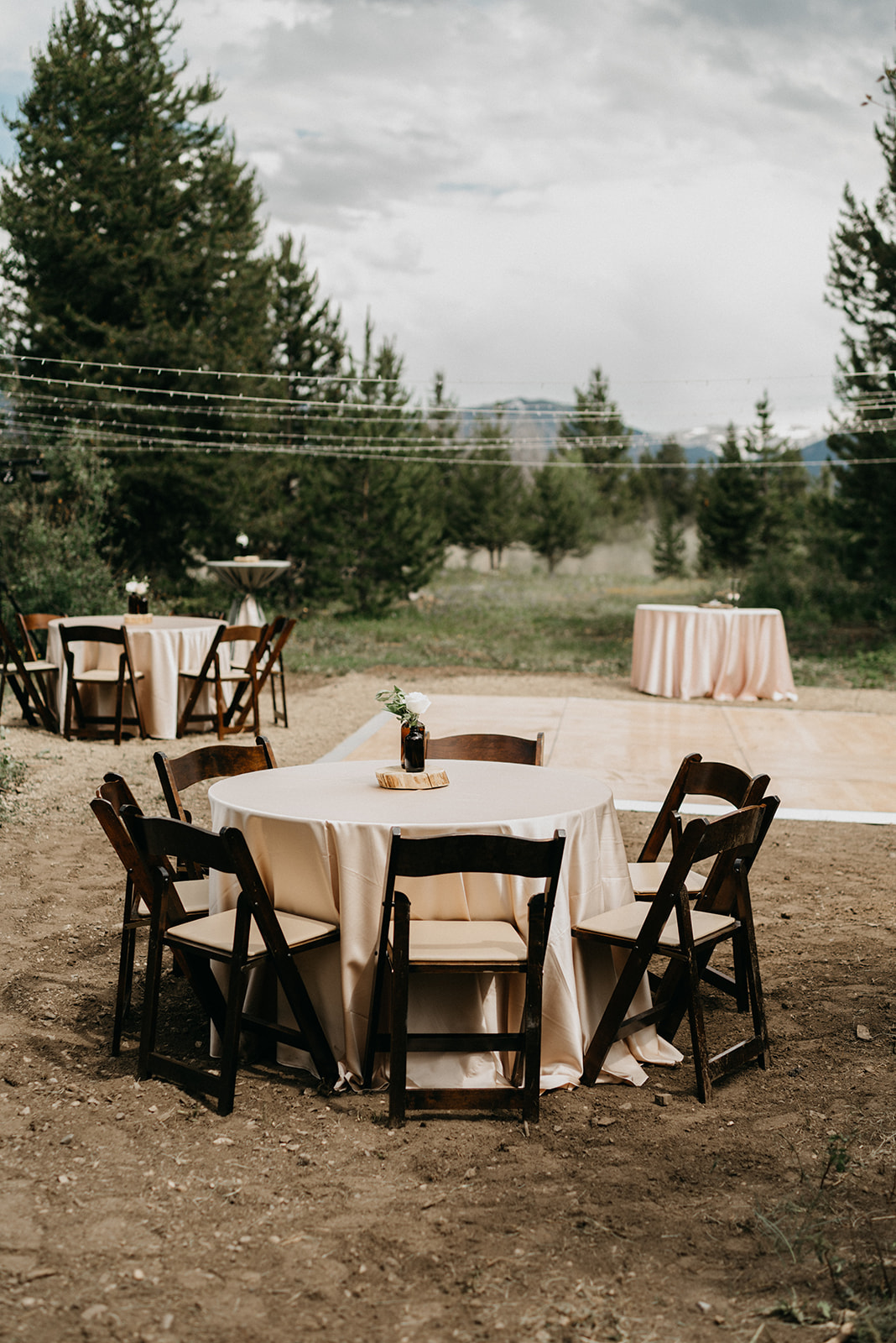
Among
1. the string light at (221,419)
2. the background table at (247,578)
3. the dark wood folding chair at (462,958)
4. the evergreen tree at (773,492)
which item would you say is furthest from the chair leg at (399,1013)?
the evergreen tree at (773,492)

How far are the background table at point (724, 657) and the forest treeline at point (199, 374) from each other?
4738mm

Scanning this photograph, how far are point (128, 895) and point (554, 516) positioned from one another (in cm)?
3559

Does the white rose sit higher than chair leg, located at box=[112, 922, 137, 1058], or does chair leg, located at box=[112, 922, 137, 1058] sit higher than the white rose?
the white rose

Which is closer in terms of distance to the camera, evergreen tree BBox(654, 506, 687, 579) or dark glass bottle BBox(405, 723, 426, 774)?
dark glass bottle BBox(405, 723, 426, 774)

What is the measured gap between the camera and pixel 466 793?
3.60m

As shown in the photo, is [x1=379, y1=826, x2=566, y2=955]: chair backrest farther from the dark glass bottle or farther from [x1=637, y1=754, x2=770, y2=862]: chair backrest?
[x1=637, y1=754, x2=770, y2=862]: chair backrest

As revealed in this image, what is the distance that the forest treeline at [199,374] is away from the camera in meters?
17.9

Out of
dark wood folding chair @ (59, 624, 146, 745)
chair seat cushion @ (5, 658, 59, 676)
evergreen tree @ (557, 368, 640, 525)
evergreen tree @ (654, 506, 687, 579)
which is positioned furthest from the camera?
evergreen tree @ (557, 368, 640, 525)

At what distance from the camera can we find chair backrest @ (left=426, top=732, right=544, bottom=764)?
4.44 m

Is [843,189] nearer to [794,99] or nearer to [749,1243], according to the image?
[794,99]

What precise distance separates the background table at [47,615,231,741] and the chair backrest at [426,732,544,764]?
4962 mm

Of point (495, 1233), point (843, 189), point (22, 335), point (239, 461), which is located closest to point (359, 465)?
point (239, 461)

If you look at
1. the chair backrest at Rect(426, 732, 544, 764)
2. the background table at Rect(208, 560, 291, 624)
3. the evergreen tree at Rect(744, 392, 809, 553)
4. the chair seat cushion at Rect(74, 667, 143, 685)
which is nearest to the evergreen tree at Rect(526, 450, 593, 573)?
the evergreen tree at Rect(744, 392, 809, 553)

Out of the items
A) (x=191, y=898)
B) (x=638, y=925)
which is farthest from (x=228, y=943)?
(x=638, y=925)
